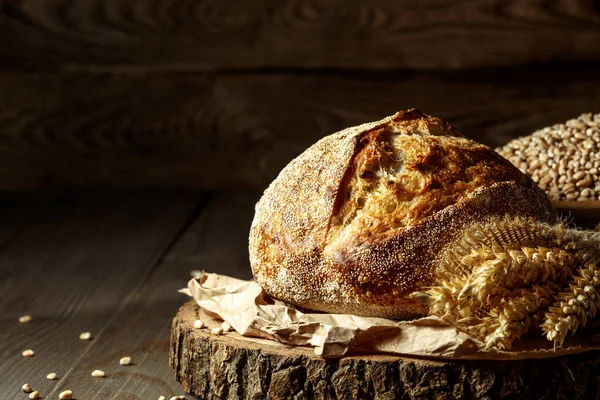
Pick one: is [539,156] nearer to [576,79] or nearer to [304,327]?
[304,327]

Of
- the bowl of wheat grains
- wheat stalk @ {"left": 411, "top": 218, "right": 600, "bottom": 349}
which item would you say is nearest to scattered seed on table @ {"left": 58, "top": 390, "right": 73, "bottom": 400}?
wheat stalk @ {"left": 411, "top": 218, "right": 600, "bottom": 349}

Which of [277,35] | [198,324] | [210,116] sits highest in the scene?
[277,35]

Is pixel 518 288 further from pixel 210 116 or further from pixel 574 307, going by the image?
pixel 210 116

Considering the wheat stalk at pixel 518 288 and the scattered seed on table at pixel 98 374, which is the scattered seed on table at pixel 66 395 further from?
the wheat stalk at pixel 518 288

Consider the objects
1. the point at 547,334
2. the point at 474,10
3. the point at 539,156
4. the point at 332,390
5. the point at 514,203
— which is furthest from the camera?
the point at 474,10

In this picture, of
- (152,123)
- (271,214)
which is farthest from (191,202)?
(271,214)

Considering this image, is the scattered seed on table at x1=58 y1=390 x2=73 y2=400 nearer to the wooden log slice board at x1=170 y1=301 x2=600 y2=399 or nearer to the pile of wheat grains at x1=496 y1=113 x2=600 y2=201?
the wooden log slice board at x1=170 y1=301 x2=600 y2=399

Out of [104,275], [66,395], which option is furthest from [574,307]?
[104,275]
